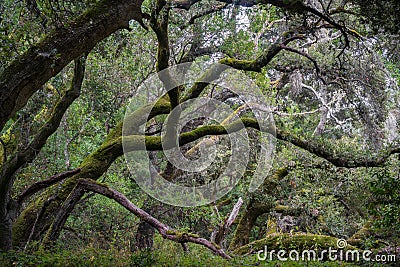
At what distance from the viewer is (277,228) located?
11227 mm

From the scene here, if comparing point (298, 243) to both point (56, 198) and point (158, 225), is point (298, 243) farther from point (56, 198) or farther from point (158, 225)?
point (56, 198)

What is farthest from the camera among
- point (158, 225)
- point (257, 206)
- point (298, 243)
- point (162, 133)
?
point (257, 206)

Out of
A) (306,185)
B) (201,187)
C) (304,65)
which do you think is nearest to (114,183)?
(201,187)

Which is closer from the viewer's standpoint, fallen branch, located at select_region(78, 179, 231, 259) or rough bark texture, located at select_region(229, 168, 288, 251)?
fallen branch, located at select_region(78, 179, 231, 259)

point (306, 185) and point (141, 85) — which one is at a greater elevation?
point (141, 85)

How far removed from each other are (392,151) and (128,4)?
5.36 meters

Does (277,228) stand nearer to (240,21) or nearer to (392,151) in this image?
(392,151)

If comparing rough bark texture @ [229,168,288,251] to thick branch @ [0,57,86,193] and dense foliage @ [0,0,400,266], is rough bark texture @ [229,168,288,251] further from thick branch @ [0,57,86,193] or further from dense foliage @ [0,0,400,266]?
thick branch @ [0,57,86,193]

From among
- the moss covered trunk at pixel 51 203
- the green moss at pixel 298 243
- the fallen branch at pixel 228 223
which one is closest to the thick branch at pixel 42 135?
the moss covered trunk at pixel 51 203

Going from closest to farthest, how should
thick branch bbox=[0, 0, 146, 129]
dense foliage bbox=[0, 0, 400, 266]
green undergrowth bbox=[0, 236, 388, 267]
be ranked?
thick branch bbox=[0, 0, 146, 129], green undergrowth bbox=[0, 236, 388, 267], dense foliage bbox=[0, 0, 400, 266]

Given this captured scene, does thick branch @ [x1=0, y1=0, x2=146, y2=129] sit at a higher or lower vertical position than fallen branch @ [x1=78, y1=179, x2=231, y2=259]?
higher

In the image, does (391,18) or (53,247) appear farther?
(53,247)

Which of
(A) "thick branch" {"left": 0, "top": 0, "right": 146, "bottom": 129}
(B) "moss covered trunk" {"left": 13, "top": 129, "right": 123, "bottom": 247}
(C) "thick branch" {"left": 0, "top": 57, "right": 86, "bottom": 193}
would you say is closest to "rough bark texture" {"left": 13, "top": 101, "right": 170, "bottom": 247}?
(B) "moss covered trunk" {"left": 13, "top": 129, "right": 123, "bottom": 247}

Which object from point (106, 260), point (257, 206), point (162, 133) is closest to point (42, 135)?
point (162, 133)
